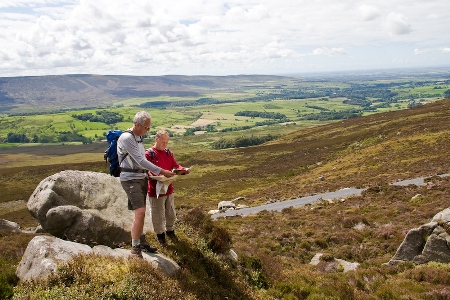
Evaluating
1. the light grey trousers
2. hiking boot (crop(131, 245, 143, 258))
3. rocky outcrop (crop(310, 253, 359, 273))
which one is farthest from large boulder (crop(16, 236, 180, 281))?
rocky outcrop (crop(310, 253, 359, 273))

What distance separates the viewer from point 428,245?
14.8 meters

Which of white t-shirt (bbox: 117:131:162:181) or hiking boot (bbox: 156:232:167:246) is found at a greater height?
white t-shirt (bbox: 117:131:162:181)

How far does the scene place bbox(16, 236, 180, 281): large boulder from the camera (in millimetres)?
8648

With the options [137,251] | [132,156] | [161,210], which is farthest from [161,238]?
[132,156]

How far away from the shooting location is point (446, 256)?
14.3 meters

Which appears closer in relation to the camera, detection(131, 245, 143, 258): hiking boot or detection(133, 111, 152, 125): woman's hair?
detection(133, 111, 152, 125): woman's hair

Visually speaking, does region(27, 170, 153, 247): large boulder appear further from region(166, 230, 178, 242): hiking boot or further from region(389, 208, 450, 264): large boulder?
region(389, 208, 450, 264): large boulder

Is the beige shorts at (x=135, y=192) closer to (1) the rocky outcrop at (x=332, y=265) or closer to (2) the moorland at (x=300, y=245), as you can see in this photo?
(2) the moorland at (x=300, y=245)

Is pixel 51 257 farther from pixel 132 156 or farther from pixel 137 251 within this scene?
pixel 132 156

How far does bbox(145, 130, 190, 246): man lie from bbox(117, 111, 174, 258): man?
584mm

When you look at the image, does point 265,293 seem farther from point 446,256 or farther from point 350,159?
point 350,159

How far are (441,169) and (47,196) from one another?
4585 cm

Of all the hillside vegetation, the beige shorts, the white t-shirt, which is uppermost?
the white t-shirt

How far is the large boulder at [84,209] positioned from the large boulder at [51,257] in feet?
5.16
